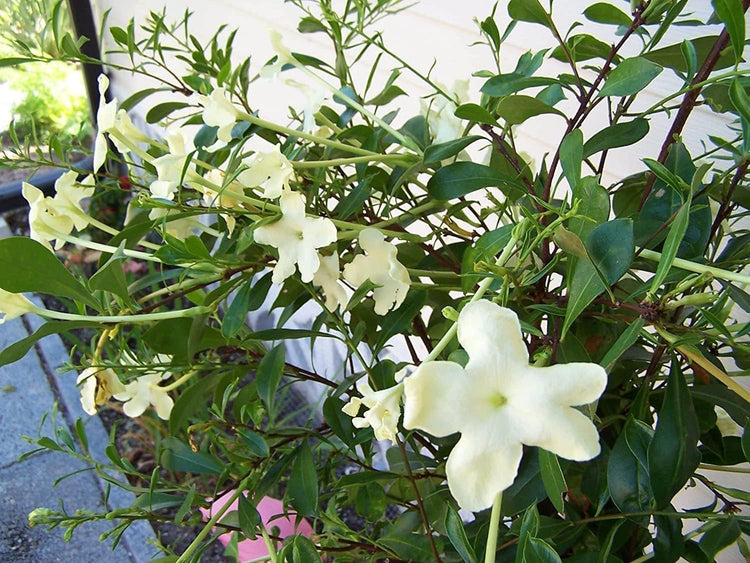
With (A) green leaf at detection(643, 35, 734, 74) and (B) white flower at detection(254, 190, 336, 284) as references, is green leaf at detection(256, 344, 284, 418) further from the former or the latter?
(A) green leaf at detection(643, 35, 734, 74)

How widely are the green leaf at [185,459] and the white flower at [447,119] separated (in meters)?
0.46

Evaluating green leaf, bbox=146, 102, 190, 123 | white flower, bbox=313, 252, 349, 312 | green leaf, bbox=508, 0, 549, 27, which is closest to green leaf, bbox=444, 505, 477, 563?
white flower, bbox=313, 252, 349, 312

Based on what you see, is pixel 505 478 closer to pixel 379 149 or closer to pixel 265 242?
pixel 265 242

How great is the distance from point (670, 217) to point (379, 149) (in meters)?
0.31

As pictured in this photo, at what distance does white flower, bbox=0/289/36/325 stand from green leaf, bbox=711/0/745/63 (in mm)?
610

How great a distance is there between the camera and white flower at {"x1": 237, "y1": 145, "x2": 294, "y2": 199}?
567 mm

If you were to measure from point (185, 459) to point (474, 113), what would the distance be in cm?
54

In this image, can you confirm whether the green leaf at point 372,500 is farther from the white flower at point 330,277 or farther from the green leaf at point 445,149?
the green leaf at point 445,149

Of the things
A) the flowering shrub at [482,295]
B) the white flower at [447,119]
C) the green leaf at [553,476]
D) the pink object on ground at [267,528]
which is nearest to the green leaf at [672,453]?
the flowering shrub at [482,295]

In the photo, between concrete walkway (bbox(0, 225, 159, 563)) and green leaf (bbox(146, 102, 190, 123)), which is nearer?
green leaf (bbox(146, 102, 190, 123))

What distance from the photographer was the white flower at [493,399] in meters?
0.41

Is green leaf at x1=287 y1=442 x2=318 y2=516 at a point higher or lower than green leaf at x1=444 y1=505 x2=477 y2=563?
lower

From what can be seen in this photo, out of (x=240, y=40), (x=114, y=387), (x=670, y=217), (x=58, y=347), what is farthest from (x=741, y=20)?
(x=58, y=347)

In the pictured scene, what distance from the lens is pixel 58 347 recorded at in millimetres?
2432
